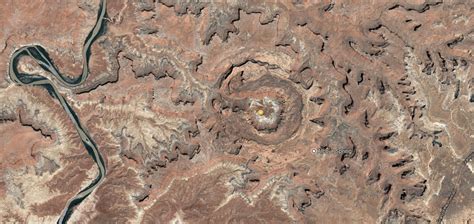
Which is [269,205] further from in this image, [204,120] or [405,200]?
[405,200]

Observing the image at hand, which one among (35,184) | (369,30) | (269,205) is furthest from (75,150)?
(369,30)

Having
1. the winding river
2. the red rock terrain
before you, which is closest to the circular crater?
the red rock terrain

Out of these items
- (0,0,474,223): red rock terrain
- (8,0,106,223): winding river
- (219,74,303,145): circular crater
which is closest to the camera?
(0,0,474,223): red rock terrain

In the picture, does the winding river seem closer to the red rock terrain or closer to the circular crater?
the red rock terrain

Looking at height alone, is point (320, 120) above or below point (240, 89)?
below

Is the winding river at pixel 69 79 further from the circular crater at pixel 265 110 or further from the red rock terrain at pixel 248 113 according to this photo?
the circular crater at pixel 265 110

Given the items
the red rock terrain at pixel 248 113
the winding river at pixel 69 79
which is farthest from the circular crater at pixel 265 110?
the winding river at pixel 69 79

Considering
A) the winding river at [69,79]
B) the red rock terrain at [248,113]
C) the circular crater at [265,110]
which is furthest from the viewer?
the winding river at [69,79]
